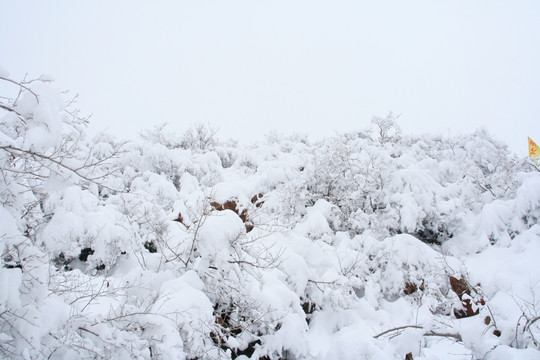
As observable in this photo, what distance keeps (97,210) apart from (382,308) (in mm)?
5074

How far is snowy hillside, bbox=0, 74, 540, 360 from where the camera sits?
6.53 ft

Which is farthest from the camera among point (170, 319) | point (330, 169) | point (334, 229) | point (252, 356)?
point (330, 169)

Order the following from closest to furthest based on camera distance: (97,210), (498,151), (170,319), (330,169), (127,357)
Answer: (127,357) < (170,319) < (97,210) < (330,169) < (498,151)

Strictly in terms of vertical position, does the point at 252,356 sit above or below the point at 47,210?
below

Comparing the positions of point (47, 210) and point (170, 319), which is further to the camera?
point (47, 210)

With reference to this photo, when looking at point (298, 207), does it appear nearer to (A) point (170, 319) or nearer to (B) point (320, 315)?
(B) point (320, 315)

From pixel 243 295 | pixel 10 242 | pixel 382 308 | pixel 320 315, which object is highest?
pixel 10 242

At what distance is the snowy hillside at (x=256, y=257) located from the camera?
1.99 metres

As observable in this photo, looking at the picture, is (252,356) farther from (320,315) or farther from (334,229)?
(334,229)

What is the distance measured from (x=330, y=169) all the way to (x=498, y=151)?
6.91 metres

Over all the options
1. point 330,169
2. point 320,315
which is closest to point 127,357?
point 320,315

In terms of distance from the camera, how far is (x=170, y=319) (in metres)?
2.66

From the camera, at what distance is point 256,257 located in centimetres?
385

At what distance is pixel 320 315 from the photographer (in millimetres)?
4633
